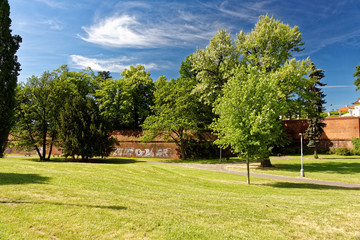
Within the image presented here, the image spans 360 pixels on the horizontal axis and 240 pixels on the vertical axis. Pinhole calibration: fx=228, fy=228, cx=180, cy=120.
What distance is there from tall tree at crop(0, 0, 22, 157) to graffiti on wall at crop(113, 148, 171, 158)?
36.2m

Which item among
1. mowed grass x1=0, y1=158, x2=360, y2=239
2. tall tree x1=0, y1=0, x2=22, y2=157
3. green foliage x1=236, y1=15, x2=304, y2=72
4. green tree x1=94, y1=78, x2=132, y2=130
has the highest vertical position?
green foliage x1=236, y1=15, x2=304, y2=72

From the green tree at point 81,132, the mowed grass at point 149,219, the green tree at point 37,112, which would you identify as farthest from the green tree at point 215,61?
the mowed grass at point 149,219

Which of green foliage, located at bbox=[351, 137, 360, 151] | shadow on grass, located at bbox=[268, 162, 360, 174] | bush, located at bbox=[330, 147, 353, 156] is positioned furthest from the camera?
bush, located at bbox=[330, 147, 353, 156]

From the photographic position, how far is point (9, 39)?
958 centimetres

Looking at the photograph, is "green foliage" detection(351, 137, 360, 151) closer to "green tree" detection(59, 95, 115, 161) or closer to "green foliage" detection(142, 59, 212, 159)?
"green foliage" detection(142, 59, 212, 159)

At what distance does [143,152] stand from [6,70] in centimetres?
3827

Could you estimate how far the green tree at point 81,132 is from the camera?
3466 centimetres

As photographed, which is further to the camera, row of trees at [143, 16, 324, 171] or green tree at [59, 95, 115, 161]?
green tree at [59, 95, 115, 161]

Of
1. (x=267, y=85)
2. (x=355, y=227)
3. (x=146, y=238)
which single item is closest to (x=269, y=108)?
(x=267, y=85)

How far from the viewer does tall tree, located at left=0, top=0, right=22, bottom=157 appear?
30.5 feet

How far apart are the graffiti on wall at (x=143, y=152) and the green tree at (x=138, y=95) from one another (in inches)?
217

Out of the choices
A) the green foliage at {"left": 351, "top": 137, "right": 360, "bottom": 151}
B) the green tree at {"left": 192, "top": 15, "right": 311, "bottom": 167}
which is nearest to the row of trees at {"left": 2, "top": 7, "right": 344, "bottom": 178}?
the green tree at {"left": 192, "top": 15, "right": 311, "bottom": 167}

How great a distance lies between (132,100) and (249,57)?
24.5m

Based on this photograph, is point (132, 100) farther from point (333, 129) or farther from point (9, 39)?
point (333, 129)
